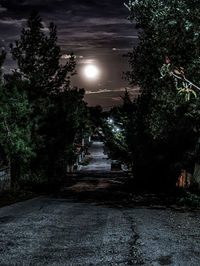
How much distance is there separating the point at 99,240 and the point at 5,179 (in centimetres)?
1294

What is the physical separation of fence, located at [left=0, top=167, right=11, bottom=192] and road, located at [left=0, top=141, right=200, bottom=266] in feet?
28.8

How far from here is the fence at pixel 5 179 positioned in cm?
1725

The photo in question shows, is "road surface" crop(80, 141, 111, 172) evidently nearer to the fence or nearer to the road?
the fence

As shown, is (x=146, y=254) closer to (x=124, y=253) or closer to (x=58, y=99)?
(x=124, y=253)

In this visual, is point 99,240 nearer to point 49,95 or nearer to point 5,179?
point 5,179

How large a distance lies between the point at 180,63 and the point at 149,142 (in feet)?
33.9

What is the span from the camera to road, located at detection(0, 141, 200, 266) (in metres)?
4.96

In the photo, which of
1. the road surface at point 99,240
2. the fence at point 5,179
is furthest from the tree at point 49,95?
the road surface at point 99,240

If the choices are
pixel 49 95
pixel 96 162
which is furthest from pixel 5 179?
pixel 96 162

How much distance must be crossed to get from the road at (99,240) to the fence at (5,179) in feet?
28.8

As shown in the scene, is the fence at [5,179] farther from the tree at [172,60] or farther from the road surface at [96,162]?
the road surface at [96,162]

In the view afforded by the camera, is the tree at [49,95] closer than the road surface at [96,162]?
Yes

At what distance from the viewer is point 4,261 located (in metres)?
4.90

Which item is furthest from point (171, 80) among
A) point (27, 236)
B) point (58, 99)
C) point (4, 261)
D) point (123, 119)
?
point (58, 99)
